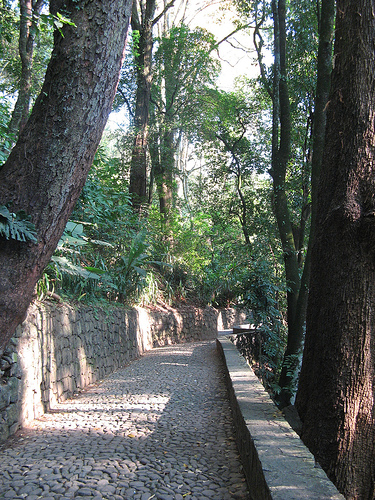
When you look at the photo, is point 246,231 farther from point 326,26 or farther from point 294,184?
point 326,26

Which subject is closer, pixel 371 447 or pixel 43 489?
pixel 43 489

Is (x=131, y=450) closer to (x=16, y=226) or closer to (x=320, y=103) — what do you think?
(x=16, y=226)

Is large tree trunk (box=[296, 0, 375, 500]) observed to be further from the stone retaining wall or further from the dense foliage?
the dense foliage

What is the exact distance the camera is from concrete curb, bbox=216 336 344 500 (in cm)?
210

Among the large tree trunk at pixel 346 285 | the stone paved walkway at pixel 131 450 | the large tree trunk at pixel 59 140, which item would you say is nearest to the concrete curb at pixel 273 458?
the stone paved walkway at pixel 131 450

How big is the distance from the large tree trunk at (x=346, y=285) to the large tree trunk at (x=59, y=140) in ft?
6.59

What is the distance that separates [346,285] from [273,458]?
1.52m

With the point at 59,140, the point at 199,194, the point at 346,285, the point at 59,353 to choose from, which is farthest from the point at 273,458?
the point at 199,194

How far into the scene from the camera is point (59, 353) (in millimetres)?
5375

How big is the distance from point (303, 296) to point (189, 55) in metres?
11.4

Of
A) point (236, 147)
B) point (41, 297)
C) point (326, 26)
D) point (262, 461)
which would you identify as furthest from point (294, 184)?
point (262, 461)

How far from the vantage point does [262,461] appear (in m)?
2.47

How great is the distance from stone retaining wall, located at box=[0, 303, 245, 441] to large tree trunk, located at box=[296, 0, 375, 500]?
2719mm

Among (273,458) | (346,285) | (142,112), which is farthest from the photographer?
(142,112)
